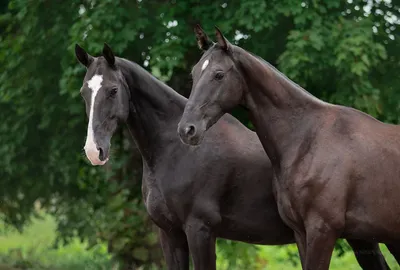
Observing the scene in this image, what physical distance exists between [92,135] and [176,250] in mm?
1158

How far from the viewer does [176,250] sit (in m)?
6.37

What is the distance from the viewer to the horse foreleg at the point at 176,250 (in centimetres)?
635

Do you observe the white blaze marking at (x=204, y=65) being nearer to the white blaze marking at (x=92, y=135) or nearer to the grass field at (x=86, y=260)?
the white blaze marking at (x=92, y=135)

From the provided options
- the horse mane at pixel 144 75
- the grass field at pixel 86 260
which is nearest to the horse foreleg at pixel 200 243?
the horse mane at pixel 144 75

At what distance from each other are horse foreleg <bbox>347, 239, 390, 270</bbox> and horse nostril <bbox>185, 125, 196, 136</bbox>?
1834 millimetres

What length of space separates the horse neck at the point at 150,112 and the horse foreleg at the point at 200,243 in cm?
60

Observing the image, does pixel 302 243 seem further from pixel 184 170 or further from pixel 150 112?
pixel 150 112

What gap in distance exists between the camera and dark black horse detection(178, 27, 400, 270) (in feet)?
18.1

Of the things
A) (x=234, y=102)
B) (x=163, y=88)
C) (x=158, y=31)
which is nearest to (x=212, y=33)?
(x=158, y=31)

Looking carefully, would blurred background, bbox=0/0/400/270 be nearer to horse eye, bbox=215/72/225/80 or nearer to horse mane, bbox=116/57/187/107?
horse mane, bbox=116/57/187/107

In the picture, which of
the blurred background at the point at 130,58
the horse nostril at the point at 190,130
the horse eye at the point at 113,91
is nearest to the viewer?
the horse nostril at the point at 190,130

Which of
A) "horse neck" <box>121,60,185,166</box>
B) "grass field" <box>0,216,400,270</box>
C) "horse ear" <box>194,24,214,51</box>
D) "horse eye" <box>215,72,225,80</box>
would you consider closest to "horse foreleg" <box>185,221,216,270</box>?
"horse neck" <box>121,60,185,166</box>

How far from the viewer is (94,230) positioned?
10.2 meters

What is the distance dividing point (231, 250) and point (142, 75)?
148 inches
